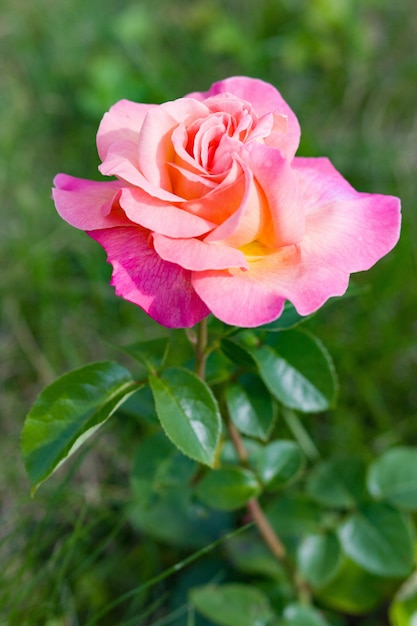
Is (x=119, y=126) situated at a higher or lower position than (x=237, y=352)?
higher

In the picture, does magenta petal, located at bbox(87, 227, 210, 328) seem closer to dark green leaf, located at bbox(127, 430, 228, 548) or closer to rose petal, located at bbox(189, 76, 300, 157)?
rose petal, located at bbox(189, 76, 300, 157)

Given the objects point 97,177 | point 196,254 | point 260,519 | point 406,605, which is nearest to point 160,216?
point 196,254

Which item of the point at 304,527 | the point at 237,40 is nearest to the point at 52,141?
the point at 237,40

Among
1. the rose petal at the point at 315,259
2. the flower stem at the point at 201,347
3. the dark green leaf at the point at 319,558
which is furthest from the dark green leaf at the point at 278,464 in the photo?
the rose petal at the point at 315,259

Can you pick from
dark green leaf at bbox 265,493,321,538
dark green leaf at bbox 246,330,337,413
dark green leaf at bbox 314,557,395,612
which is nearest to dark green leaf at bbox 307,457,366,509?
dark green leaf at bbox 265,493,321,538

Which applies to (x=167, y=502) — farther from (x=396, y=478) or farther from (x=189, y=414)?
(x=189, y=414)

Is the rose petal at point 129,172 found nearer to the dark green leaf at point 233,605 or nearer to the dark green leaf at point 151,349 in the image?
the dark green leaf at point 151,349

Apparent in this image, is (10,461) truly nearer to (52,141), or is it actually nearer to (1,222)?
(1,222)
